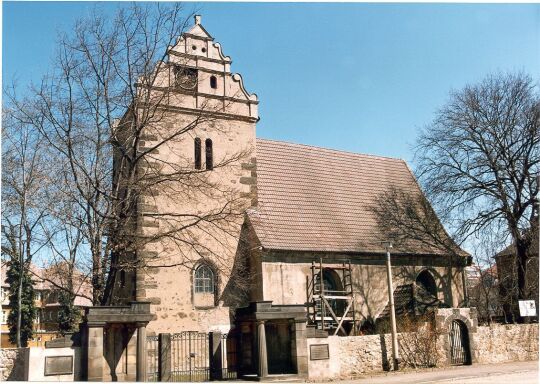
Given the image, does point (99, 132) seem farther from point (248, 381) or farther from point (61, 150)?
point (248, 381)

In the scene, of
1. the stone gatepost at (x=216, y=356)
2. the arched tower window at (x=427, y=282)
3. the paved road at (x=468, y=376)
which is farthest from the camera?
the arched tower window at (x=427, y=282)

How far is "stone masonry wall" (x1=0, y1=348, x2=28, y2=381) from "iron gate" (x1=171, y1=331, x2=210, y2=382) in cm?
468

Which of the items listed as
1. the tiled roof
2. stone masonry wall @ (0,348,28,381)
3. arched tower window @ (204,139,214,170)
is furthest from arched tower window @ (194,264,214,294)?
stone masonry wall @ (0,348,28,381)

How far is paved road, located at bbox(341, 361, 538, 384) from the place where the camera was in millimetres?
15688

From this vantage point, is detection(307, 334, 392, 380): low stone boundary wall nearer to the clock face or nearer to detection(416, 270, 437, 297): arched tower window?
detection(416, 270, 437, 297): arched tower window

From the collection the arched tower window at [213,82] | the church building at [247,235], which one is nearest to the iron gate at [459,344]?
the church building at [247,235]

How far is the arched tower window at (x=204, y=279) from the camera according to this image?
21594 mm

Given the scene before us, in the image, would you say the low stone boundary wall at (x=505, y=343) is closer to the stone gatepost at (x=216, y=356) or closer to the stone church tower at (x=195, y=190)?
the stone church tower at (x=195, y=190)

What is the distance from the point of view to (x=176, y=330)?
20594mm

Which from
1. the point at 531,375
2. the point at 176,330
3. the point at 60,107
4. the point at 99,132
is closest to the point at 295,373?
the point at 176,330

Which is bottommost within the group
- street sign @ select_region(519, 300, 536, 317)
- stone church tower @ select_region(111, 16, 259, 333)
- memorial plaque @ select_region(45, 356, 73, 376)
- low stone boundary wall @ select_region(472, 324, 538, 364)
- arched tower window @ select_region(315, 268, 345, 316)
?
low stone boundary wall @ select_region(472, 324, 538, 364)

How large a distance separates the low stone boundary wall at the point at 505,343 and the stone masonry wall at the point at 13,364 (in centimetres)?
1597

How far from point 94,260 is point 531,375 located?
44.1 feet

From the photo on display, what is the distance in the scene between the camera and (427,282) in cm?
2647
